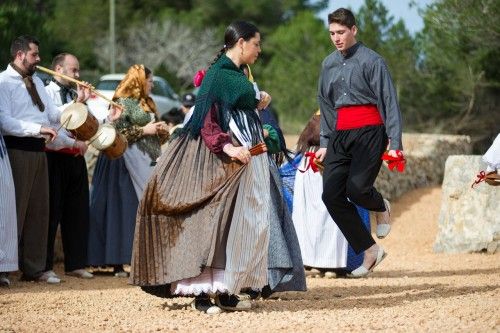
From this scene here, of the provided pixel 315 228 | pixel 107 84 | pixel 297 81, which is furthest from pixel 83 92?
pixel 107 84

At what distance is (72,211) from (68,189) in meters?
0.20

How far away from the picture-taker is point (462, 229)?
12.0 m

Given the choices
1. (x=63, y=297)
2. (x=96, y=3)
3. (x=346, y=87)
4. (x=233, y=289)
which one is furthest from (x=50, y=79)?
(x=96, y=3)

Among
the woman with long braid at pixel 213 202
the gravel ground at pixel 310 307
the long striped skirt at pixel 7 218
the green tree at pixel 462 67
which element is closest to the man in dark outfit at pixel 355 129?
the gravel ground at pixel 310 307

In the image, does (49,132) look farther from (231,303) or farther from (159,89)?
(159,89)

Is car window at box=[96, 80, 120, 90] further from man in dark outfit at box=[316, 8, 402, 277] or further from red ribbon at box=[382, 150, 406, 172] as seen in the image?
red ribbon at box=[382, 150, 406, 172]

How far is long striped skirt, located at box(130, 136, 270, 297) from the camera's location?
7113 mm

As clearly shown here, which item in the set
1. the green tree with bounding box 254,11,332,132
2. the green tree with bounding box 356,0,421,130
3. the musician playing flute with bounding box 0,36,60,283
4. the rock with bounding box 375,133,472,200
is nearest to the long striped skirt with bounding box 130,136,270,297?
the musician playing flute with bounding box 0,36,60,283

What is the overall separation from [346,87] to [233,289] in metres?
1.85

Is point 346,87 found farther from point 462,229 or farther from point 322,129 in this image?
point 462,229

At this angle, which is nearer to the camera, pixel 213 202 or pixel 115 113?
pixel 213 202

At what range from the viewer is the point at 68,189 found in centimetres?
1024

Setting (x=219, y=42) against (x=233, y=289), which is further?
(x=219, y=42)

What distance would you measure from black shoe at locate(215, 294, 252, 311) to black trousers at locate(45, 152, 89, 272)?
9.93ft
